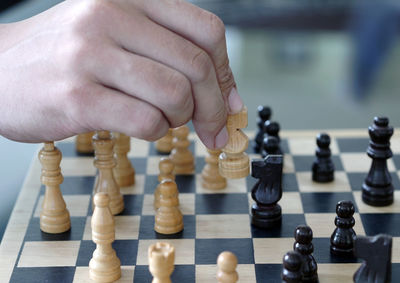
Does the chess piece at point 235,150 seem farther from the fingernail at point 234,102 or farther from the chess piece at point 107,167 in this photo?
the chess piece at point 107,167

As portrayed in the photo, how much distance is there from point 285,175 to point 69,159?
0.67m

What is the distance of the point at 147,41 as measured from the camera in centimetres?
128

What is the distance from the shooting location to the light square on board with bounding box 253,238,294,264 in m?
1.48

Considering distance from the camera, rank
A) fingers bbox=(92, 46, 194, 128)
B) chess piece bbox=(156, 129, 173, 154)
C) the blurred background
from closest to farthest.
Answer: fingers bbox=(92, 46, 194, 128) → chess piece bbox=(156, 129, 173, 154) → the blurred background

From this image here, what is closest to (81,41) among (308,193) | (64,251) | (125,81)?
(125,81)

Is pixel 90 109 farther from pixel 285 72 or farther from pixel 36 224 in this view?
pixel 285 72

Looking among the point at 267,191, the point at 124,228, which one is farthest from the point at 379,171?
the point at 124,228

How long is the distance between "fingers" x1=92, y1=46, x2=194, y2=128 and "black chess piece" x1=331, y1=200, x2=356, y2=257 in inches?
18.7

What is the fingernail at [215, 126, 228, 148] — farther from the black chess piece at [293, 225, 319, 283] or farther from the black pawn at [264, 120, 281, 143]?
the black pawn at [264, 120, 281, 143]

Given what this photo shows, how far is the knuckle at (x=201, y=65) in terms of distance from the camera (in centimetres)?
129

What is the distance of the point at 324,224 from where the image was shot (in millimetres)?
1631

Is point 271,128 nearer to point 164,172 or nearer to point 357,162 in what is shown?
point 357,162

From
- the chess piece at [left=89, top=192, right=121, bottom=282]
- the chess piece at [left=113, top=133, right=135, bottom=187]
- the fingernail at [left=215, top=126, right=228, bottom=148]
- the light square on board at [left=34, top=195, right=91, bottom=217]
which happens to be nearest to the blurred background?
the chess piece at [left=113, top=133, right=135, bottom=187]

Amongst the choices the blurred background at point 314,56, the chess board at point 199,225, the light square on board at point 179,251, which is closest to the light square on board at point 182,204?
the chess board at point 199,225
